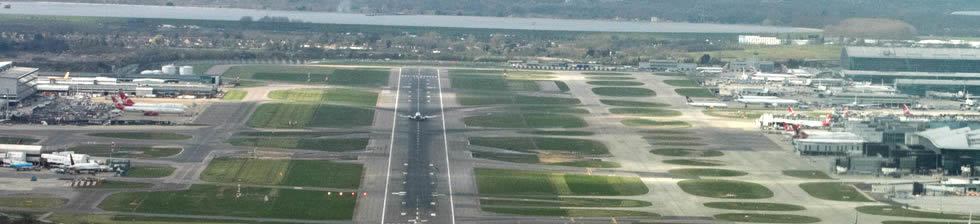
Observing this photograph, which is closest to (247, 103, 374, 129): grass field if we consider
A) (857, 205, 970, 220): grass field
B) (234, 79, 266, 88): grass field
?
(234, 79, 266, 88): grass field

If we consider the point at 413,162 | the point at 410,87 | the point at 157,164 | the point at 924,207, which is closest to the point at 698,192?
the point at 924,207

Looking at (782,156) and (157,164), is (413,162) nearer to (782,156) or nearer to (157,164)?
(157,164)

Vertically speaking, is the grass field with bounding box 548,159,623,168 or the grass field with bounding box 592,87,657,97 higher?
the grass field with bounding box 592,87,657,97

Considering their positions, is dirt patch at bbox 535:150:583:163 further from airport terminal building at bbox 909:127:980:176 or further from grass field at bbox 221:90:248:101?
grass field at bbox 221:90:248:101

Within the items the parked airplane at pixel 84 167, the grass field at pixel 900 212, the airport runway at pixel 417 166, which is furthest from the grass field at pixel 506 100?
the grass field at pixel 900 212

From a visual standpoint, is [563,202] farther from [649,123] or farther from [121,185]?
[649,123]

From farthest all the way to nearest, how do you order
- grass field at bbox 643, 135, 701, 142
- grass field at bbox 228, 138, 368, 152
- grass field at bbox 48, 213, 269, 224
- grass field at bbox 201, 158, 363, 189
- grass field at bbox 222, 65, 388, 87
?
grass field at bbox 222, 65, 388, 87 → grass field at bbox 643, 135, 701, 142 → grass field at bbox 228, 138, 368, 152 → grass field at bbox 201, 158, 363, 189 → grass field at bbox 48, 213, 269, 224

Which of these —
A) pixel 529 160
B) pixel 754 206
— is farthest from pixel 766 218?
pixel 529 160
